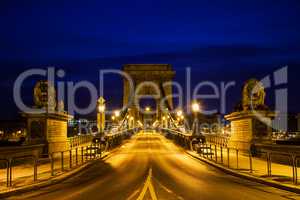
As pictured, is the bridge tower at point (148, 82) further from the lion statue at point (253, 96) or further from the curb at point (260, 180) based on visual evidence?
the curb at point (260, 180)

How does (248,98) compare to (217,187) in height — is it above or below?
above

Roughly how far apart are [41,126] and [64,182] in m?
11.7

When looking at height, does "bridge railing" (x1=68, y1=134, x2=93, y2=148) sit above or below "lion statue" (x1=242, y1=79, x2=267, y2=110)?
below

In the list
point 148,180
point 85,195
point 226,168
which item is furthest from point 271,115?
point 85,195

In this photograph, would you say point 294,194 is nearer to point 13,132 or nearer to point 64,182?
point 64,182

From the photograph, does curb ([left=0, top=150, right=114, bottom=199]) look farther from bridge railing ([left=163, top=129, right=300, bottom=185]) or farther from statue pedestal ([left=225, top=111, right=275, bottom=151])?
statue pedestal ([left=225, top=111, right=275, bottom=151])

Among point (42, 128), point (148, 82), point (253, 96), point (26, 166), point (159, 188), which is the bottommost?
point (26, 166)

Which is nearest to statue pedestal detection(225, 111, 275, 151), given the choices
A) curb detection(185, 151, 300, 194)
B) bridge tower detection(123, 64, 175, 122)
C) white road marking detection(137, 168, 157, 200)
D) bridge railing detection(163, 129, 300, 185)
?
bridge railing detection(163, 129, 300, 185)

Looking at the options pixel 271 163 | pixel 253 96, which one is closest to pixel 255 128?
pixel 253 96

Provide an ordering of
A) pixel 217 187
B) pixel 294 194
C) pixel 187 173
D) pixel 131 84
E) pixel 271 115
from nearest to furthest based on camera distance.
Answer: pixel 294 194
pixel 217 187
pixel 187 173
pixel 271 115
pixel 131 84

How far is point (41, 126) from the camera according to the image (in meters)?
29.9

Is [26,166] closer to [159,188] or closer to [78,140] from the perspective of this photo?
[159,188]

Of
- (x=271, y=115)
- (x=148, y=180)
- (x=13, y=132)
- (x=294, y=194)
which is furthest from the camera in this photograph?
(x=13, y=132)

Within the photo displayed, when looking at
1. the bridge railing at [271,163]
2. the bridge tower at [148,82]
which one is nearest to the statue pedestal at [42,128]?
the bridge railing at [271,163]
